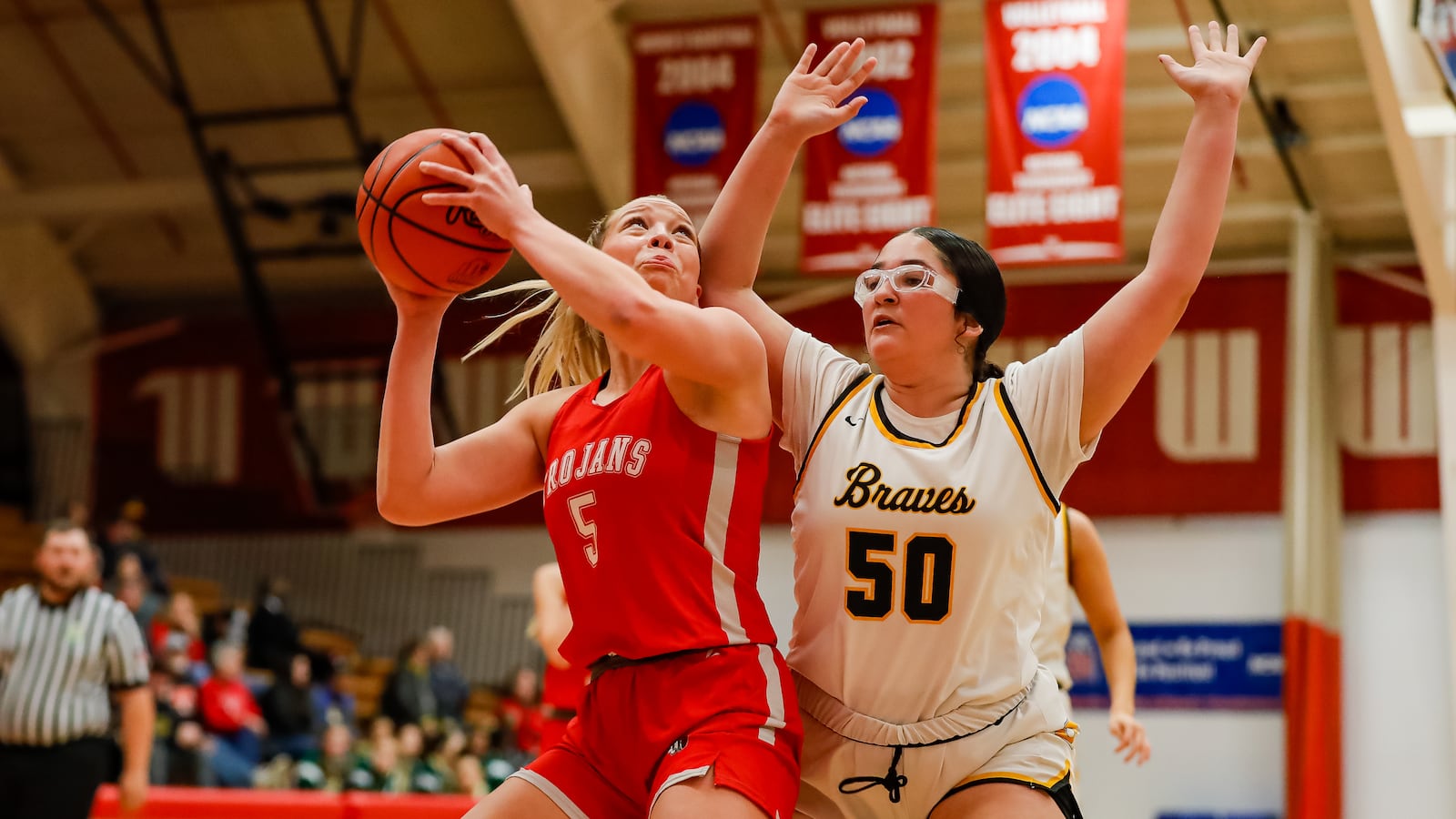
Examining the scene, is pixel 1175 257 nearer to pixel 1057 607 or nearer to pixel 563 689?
pixel 1057 607

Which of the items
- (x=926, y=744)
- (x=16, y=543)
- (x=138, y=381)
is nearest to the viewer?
(x=926, y=744)

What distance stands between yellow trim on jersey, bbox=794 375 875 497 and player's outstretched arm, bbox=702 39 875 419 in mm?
157

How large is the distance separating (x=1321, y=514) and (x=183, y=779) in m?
9.79

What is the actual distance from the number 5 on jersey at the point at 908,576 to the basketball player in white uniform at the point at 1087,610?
258 centimetres

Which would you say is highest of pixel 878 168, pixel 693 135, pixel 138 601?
pixel 693 135

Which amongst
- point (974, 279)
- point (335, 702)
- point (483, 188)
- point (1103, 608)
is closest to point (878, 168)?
point (1103, 608)

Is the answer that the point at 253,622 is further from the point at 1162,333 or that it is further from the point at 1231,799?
the point at 1162,333

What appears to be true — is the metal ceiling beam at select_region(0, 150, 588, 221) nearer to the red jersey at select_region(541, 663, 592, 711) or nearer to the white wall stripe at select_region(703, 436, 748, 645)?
the red jersey at select_region(541, 663, 592, 711)

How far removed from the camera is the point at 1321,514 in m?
14.7

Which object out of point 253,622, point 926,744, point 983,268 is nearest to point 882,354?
point 983,268

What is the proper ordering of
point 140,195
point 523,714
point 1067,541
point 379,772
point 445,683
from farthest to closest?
point 140,195, point 445,683, point 523,714, point 379,772, point 1067,541

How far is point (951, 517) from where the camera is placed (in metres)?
3.10

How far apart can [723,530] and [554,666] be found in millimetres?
3133

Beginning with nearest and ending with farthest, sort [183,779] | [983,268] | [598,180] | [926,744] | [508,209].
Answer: [508,209] → [926,744] → [983,268] → [183,779] → [598,180]
